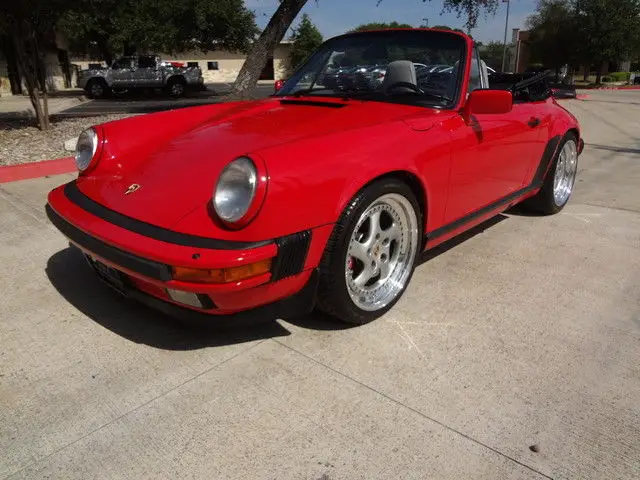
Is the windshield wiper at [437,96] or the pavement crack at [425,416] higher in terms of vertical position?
the windshield wiper at [437,96]

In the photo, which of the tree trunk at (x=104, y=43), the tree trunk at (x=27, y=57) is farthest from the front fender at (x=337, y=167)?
the tree trunk at (x=104, y=43)

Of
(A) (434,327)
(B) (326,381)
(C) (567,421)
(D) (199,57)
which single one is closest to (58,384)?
(B) (326,381)

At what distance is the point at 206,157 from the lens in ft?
7.68

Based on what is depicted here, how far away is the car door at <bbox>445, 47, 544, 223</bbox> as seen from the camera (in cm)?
281

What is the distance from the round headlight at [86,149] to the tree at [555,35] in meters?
28.7

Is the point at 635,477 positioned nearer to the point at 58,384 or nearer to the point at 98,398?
the point at 98,398

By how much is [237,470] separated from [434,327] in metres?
1.25

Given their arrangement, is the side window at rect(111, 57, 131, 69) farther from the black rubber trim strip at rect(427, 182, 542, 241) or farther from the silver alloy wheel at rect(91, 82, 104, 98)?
the black rubber trim strip at rect(427, 182, 542, 241)

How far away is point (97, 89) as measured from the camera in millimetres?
20391

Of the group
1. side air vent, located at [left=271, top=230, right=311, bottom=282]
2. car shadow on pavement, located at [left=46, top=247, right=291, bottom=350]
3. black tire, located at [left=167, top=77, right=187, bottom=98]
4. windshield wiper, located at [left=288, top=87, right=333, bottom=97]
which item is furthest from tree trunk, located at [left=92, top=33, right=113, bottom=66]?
side air vent, located at [left=271, top=230, right=311, bottom=282]

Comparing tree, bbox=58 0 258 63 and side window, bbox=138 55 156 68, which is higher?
tree, bbox=58 0 258 63

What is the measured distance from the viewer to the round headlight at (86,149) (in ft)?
8.87

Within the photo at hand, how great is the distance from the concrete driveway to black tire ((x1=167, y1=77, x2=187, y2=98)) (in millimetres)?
19515

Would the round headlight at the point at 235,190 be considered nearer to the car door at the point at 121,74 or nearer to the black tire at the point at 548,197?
the black tire at the point at 548,197
